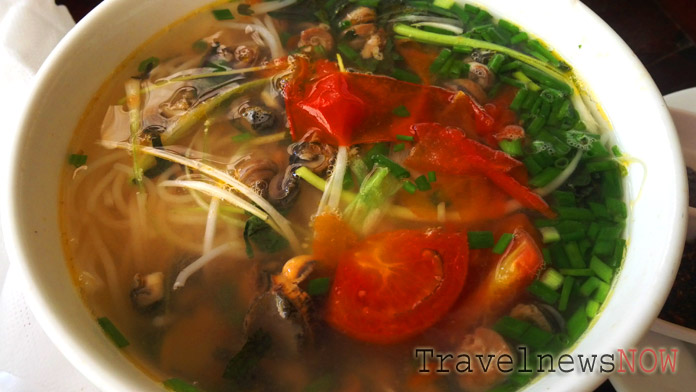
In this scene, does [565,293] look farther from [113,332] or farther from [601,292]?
[113,332]

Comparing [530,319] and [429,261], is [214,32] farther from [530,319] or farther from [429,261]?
[530,319]

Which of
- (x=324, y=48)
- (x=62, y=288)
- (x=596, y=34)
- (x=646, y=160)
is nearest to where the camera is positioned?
(x=62, y=288)

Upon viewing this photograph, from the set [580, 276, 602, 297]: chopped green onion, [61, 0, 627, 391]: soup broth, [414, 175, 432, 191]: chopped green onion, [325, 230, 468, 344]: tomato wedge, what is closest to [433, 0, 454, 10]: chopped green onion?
[61, 0, 627, 391]: soup broth

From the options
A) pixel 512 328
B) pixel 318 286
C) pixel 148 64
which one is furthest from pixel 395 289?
pixel 148 64

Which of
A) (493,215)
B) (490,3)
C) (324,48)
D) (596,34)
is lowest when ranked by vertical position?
(493,215)

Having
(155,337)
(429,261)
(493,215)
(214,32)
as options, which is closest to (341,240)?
(429,261)
